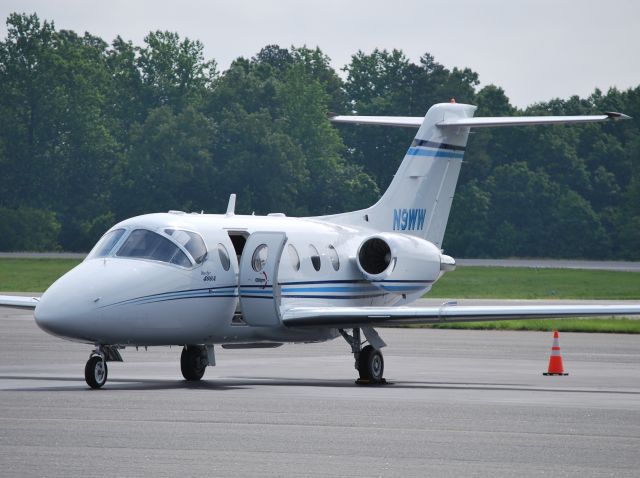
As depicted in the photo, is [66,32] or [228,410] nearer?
[228,410]

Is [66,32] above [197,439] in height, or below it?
above

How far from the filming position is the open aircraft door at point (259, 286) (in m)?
22.4

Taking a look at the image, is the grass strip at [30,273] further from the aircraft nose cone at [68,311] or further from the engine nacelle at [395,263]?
the aircraft nose cone at [68,311]

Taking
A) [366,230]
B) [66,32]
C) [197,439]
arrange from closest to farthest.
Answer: [197,439], [366,230], [66,32]

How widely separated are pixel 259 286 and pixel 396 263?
374 cm

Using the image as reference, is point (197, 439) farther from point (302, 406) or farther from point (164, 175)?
point (164, 175)

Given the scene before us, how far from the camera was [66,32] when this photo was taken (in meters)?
125

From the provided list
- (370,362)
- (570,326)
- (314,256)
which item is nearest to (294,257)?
(314,256)

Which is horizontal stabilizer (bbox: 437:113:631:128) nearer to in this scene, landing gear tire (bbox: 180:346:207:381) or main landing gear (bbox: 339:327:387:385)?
main landing gear (bbox: 339:327:387:385)

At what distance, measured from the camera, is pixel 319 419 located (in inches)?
641

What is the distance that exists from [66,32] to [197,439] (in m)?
115

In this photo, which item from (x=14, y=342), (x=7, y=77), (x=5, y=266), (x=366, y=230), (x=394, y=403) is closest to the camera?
(x=394, y=403)

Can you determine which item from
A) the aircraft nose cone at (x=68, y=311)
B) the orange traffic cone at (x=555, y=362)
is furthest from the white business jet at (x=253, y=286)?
the orange traffic cone at (x=555, y=362)

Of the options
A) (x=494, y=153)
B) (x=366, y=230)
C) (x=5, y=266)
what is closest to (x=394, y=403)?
(x=366, y=230)
